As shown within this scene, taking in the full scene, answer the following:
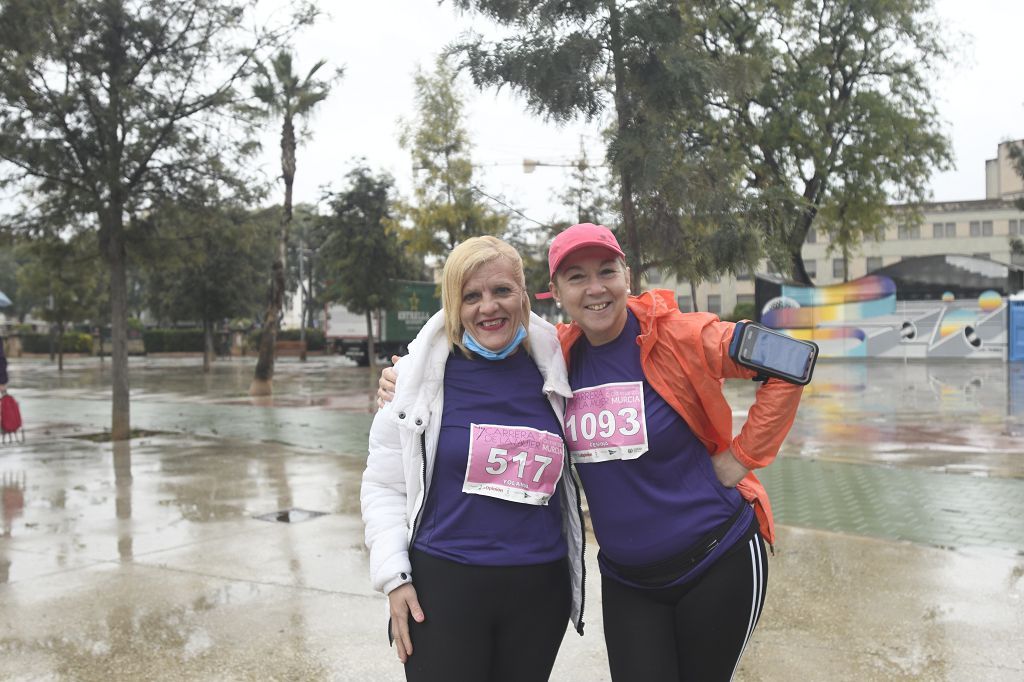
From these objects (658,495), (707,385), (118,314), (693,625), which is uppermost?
(118,314)

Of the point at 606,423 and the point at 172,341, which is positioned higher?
the point at 606,423

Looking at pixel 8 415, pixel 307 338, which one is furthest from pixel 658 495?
pixel 307 338

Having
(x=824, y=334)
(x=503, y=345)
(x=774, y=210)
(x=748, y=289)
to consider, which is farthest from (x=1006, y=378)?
(x=748, y=289)

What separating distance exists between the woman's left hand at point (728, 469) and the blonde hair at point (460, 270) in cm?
61

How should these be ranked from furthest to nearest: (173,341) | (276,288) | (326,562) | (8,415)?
1. (173,341)
2. (276,288)
3. (8,415)
4. (326,562)

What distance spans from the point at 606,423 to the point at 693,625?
540 millimetres

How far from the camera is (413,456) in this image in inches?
89.4

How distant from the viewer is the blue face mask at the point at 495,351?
2301 mm

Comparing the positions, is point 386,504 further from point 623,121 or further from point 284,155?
point 284,155

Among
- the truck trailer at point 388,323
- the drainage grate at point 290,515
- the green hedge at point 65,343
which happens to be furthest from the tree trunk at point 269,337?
the green hedge at point 65,343

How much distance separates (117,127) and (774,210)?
8.26 metres

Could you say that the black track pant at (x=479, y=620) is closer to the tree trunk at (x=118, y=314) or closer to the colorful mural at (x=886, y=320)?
the tree trunk at (x=118, y=314)

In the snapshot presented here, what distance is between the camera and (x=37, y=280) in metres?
35.6

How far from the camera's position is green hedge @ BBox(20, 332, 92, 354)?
5075cm
